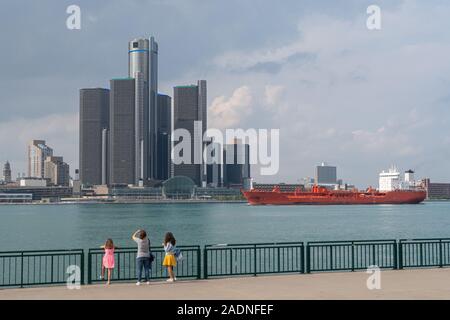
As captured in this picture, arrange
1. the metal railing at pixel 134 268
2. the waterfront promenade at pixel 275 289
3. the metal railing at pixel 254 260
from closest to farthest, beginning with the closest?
the waterfront promenade at pixel 275 289 → the metal railing at pixel 134 268 → the metal railing at pixel 254 260

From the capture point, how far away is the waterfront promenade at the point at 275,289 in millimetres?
15367

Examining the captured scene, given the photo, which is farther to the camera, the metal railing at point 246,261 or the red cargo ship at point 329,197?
the red cargo ship at point 329,197

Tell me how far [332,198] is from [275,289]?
166 metres

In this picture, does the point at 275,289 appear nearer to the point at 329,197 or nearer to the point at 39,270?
the point at 39,270

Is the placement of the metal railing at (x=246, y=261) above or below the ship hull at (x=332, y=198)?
above

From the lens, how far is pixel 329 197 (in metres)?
180

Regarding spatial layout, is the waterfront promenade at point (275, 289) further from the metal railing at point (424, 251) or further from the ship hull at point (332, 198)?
the ship hull at point (332, 198)

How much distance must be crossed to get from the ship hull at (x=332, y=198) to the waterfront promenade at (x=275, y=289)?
160 metres

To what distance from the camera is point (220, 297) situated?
15.3 m

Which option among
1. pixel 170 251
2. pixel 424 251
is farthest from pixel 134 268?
pixel 170 251

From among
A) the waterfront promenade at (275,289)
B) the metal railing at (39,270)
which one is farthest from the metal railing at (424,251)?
the metal railing at (39,270)

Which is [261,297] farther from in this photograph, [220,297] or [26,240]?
[26,240]
